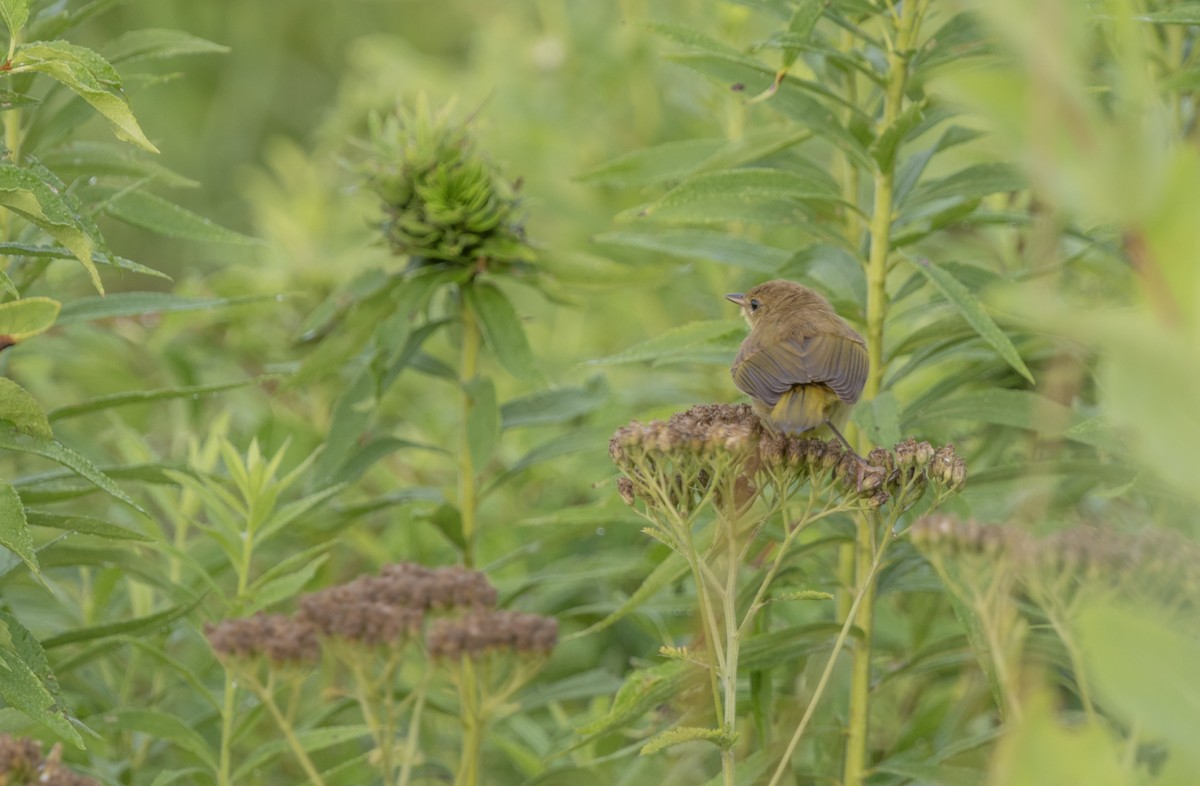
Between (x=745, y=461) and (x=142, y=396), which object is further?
(x=142, y=396)

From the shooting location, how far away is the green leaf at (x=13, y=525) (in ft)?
3.71

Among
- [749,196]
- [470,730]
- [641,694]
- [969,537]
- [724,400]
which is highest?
[749,196]

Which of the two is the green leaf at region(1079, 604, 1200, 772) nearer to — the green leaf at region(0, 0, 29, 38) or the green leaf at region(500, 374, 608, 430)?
the green leaf at region(0, 0, 29, 38)

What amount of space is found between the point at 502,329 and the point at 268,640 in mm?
572

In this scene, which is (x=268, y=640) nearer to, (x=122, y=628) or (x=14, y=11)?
(x=122, y=628)

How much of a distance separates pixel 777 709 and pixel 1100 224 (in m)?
0.70

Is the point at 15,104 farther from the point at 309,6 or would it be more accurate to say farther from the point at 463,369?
Result: the point at 309,6

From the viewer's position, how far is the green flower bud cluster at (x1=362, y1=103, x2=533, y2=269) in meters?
1.71

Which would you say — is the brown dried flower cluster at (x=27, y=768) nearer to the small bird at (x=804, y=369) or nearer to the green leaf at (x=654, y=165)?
the small bird at (x=804, y=369)

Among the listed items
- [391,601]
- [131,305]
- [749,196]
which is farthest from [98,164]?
[749,196]

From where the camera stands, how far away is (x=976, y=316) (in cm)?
133

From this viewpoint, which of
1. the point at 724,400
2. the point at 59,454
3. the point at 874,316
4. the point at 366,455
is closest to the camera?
the point at 59,454

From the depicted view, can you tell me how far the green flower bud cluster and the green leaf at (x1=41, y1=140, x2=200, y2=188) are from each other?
0.27 m

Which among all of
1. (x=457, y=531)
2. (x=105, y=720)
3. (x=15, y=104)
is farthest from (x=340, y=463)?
(x=15, y=104)
